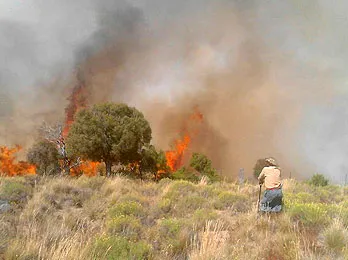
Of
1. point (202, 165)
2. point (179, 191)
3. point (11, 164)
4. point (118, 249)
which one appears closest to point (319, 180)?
point (202, 165)

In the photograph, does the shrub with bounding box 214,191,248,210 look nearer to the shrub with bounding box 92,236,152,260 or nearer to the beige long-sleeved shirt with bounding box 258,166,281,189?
the beige long-sleeved shirt with bounding box 258,166,281,189

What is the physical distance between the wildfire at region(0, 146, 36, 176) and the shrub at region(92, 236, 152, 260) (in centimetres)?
4221

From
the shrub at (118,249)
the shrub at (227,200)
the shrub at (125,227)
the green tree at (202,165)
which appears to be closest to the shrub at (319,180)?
the green tree at (202,165)

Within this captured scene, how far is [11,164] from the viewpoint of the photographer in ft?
192

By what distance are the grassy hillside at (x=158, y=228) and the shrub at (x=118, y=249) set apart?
17 millimetres

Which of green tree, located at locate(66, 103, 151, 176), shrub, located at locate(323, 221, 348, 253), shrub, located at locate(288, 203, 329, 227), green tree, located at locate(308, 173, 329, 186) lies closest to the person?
shrub, located at locate(288, 203, 329, 227)

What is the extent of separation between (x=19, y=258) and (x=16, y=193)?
7.50 metres

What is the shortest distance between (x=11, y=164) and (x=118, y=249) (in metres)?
57.7

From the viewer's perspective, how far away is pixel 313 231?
9078mm

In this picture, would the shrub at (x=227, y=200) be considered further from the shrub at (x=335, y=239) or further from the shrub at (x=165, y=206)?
the shrub at (x=335, y=239)

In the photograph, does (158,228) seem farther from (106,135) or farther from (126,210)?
(106,135)

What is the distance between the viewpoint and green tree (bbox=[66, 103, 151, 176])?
32172mm

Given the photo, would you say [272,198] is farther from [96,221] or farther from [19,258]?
[19,258]

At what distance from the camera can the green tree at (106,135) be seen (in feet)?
106
